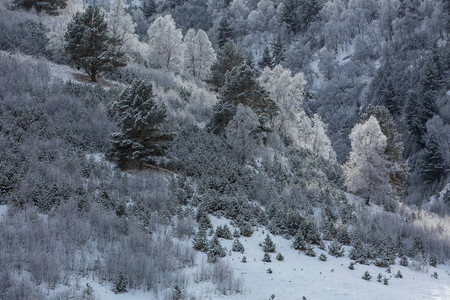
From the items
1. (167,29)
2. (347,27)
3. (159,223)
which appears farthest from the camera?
(347,27)

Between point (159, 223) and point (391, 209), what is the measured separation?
19.2 m

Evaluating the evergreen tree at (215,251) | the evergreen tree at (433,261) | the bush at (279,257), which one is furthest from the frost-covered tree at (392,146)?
the evergreen tree at (215,251)

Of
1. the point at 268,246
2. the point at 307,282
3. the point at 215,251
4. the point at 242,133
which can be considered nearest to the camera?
the point at 307,282

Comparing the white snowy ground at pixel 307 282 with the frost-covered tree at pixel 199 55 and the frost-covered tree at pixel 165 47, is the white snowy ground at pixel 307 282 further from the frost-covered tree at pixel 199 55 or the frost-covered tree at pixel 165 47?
the frost-covered tree at pixel 199 55

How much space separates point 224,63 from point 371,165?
2052 centimetres

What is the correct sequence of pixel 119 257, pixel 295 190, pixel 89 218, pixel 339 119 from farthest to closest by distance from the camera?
pixel 339 119 → pixel 295 190 → pixel 89 218 → pixel 119 257

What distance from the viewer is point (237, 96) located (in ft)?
79.0

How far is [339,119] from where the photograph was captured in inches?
2694

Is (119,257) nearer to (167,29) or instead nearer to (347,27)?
(167,29)

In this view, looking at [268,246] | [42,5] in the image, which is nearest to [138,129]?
[268,246]

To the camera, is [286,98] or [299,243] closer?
[299,243]

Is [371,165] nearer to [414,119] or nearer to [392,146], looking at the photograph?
[392,146]

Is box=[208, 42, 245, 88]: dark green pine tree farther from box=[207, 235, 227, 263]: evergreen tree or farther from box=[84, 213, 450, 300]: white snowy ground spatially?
box=[207, 235, 227, 263]: evergreen tree

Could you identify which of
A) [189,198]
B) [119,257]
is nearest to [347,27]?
[189,198]
